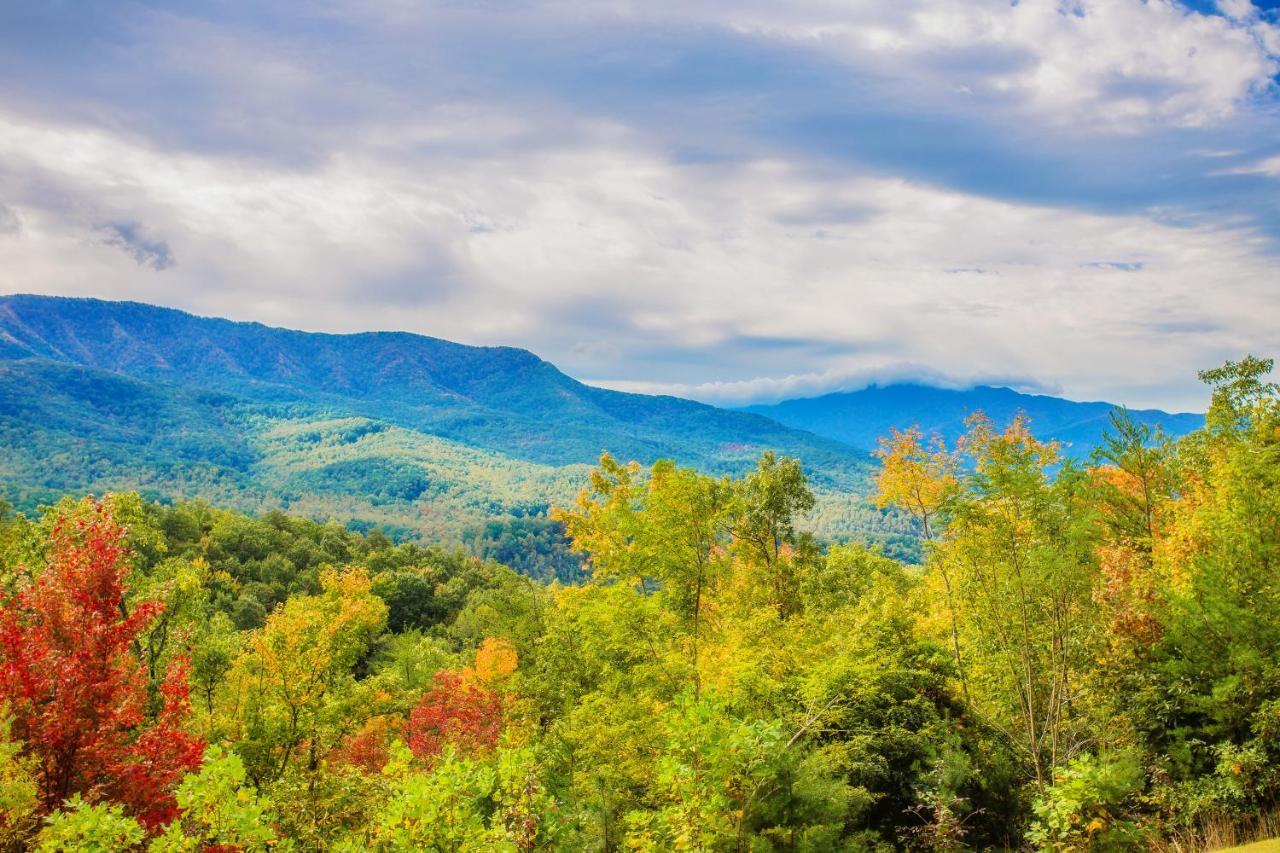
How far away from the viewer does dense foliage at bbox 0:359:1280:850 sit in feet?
34.5

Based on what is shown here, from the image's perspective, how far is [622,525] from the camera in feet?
63.2

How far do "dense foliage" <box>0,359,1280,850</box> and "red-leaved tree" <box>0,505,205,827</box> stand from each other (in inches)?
2.0

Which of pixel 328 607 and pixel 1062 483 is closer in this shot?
pixel 1062 483

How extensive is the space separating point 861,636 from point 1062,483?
6361mm

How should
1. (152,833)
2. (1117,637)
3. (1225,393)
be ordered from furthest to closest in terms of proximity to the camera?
1. (1225,393)
2. (1117,637)
3. (152,833)

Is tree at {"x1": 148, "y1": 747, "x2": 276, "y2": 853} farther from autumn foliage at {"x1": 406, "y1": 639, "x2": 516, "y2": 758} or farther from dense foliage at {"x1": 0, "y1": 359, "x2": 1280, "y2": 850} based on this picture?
autumn foliage at {"x1": 406, "y1": 639, "x2": 516, "y2": 758}

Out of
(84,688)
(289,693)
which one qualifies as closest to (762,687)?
(84,688)

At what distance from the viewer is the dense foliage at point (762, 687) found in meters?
10.5

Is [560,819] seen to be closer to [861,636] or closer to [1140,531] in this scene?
[861,636]

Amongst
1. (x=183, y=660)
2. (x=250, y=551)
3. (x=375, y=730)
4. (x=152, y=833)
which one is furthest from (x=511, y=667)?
(x=250, y=551)

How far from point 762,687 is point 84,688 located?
41.4 ft

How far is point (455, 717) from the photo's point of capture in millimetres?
33656

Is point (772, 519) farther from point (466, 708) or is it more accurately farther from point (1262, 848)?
point (466, 708)

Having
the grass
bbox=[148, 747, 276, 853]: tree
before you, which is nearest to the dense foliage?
bbox=[148, 747, 276, 853]: tree
